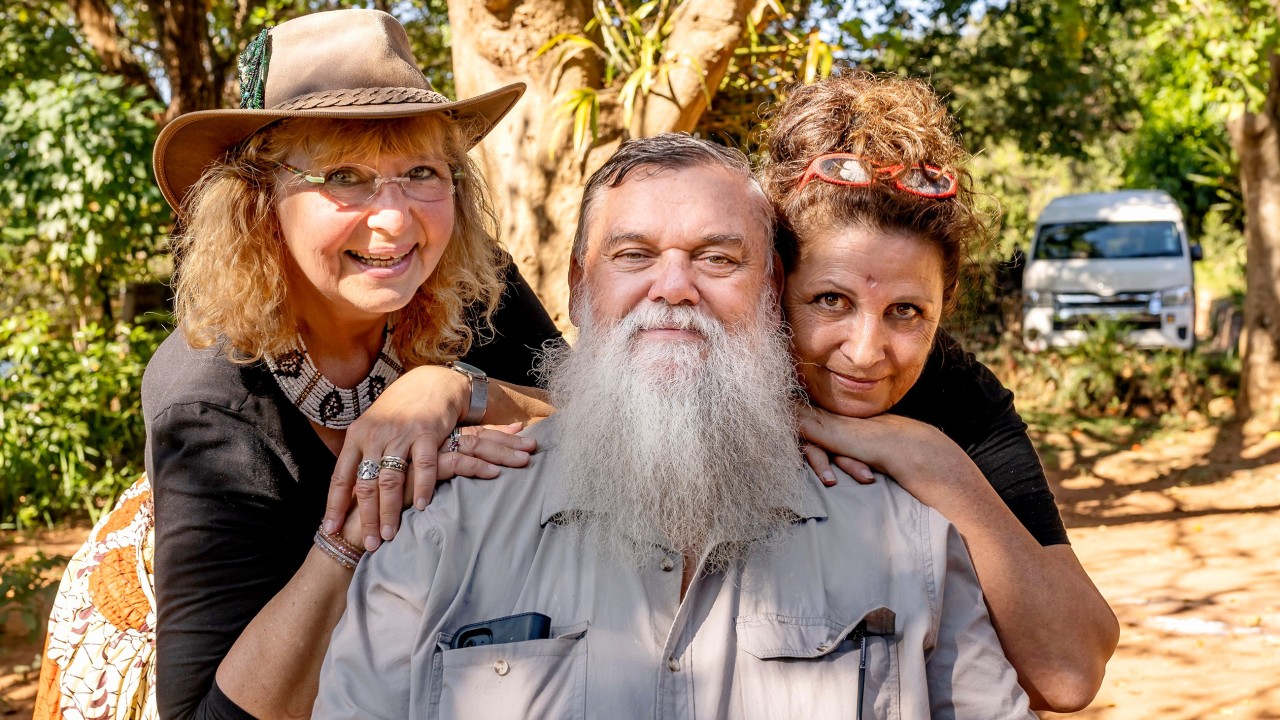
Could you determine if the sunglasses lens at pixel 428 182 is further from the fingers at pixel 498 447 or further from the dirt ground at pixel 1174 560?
the dirt ground at pixel 1174 560

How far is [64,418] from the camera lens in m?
7.95

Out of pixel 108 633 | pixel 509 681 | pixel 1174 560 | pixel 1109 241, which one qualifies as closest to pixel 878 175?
pixel 509 681

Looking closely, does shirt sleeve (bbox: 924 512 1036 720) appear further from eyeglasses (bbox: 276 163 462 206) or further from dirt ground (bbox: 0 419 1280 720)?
dirt ground (bbox: 0 419 1280 720)

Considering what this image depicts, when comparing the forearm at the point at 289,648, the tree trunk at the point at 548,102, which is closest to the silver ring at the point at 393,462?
the forearm at the point at 289,648

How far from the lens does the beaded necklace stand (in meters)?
2.47

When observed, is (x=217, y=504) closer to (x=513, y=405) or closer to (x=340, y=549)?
(x=340, y=549)

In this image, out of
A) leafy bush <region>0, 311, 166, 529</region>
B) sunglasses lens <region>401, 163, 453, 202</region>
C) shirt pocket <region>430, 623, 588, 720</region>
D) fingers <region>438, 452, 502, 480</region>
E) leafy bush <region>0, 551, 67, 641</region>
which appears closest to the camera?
shirt pocket <region>430, 623, 588, 720</region>

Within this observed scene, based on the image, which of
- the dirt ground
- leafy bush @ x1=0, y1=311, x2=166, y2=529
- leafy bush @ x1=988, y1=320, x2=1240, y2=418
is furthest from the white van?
leafy bush @ x1=0, y1=311, x2=166, y2=529

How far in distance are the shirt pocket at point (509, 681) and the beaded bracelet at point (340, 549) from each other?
0.88ft

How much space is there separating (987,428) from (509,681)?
131cm

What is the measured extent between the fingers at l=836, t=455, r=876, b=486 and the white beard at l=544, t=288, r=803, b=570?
96 millimetres

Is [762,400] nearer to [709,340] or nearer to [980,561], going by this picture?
[709,340]

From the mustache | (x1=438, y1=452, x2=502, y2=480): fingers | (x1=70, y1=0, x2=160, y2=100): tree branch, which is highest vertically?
(x1=70, y1=0, x2=160, y2=100): tree branch

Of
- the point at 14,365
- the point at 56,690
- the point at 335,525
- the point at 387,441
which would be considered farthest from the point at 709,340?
the point at 14,365
